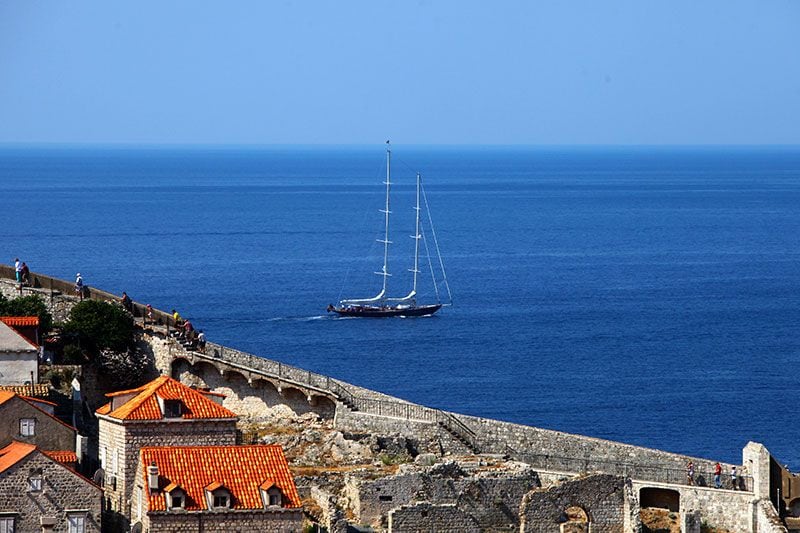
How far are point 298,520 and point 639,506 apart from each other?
1430 centimetres

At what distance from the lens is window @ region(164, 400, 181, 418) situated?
65250mm

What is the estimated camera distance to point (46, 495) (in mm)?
59812

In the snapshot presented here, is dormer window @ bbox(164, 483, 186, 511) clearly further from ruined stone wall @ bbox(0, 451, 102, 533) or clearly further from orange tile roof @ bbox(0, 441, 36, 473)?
orange tile roof @ bbox(0, 441, 36, 473)

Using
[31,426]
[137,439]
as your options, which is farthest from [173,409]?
[31,426]

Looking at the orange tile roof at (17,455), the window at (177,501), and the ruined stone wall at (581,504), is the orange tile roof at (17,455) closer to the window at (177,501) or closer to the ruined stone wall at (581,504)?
the window at (177,501)

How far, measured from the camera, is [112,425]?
6575 cm

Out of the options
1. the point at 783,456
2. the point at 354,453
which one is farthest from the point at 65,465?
the point at 783,456

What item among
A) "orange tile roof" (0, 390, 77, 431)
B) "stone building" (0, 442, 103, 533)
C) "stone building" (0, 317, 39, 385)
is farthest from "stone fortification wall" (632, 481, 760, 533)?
"stone building" (0, 317, 39, 385)

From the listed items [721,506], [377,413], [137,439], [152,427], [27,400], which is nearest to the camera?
[137,439]

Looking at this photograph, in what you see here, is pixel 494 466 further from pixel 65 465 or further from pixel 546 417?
pixel 546 417

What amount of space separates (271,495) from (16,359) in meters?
20.9

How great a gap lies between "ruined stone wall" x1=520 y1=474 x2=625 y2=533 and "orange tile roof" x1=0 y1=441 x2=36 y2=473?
666 inches

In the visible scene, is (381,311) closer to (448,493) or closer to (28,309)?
(28,309)

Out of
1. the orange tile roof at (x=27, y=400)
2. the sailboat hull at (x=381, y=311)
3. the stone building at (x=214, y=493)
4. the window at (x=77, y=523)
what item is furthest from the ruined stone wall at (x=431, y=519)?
the sailboat hull at (x=381, y=311)
